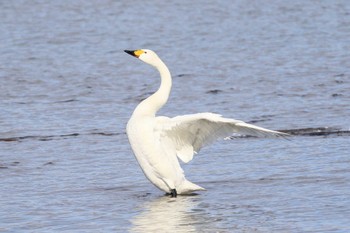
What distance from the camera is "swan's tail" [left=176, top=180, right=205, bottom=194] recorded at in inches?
402

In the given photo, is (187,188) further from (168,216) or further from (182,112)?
(182,112)

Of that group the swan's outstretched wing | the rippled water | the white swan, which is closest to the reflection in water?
the rippled water

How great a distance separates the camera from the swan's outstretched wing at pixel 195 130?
32.8 ft

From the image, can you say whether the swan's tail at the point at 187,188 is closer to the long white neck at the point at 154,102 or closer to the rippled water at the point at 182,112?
the rippled water at the point at 182,112

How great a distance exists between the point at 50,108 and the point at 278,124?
357 centimetres

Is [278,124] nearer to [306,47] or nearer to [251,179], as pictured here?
[251,179]

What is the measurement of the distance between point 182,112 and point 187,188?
4896mm

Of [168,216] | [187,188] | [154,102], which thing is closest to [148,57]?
[154,102]

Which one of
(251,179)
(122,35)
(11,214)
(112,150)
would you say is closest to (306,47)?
(122,35)

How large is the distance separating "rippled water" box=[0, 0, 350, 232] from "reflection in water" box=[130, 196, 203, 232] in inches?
0.7

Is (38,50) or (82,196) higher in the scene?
(82,196)

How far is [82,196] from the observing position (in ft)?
33.2

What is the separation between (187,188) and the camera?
10227 mm

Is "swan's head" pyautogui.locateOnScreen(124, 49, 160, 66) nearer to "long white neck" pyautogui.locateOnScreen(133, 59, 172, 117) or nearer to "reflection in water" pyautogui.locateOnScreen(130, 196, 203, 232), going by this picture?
"long white neck" pyautogui.locateOnScreen(133, 59, 172, 117)
